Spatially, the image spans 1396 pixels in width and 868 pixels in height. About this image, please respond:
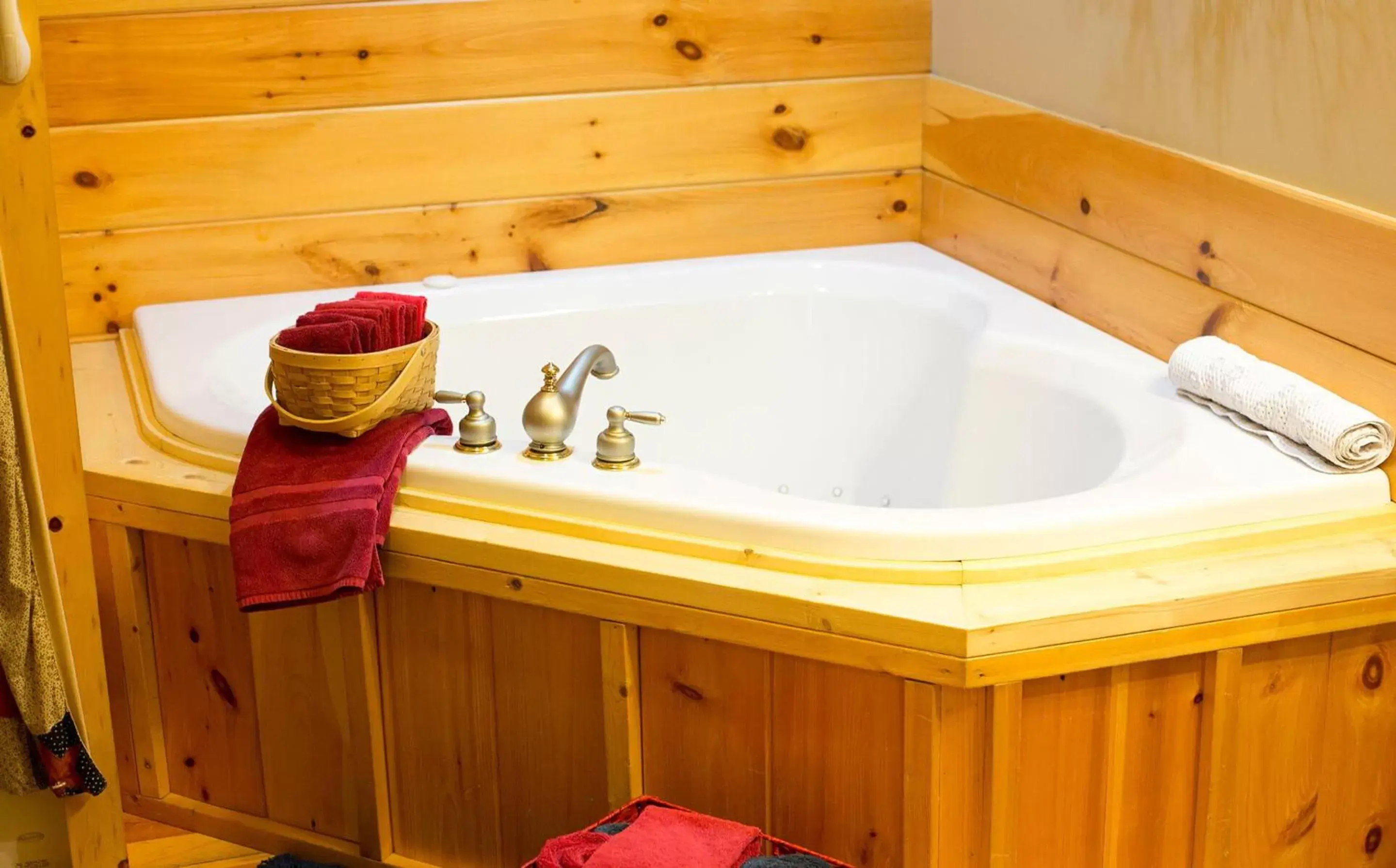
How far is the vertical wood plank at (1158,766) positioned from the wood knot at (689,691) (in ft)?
1.54

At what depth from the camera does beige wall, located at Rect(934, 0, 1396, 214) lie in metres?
1.92

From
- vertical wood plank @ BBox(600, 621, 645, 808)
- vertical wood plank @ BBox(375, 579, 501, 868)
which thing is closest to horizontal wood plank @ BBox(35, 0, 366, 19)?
vertical wood plank @ BBox(375, 579, 501, 868)

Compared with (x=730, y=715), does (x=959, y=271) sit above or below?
above

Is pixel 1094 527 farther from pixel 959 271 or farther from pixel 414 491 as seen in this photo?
pixel 959 271

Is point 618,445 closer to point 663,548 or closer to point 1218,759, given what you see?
point 663,548

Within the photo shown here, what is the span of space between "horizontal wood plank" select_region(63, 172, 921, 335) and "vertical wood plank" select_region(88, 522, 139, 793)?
0.65 m

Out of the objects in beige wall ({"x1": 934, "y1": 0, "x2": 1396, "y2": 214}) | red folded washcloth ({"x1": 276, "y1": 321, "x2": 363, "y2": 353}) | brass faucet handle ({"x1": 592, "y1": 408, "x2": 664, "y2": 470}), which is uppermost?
beige wall ({"x1": 934, "y1": 0, "x2": 1396, "y2": 214})

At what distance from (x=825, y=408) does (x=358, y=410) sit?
1046 mm

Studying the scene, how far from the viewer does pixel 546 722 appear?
1.98 m

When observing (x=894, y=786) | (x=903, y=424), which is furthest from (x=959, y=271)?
(x=894, y=786)

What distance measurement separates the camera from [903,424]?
2.70m

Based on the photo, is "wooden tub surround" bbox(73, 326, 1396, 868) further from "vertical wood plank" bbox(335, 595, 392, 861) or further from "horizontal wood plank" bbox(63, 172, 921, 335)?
"horizontal wood plank" bbox(63, 172, 921, 335)

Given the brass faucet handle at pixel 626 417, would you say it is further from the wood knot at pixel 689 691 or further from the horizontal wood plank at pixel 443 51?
the horizontal wood plank at pixel 443 51

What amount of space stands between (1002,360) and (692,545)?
0.85m
